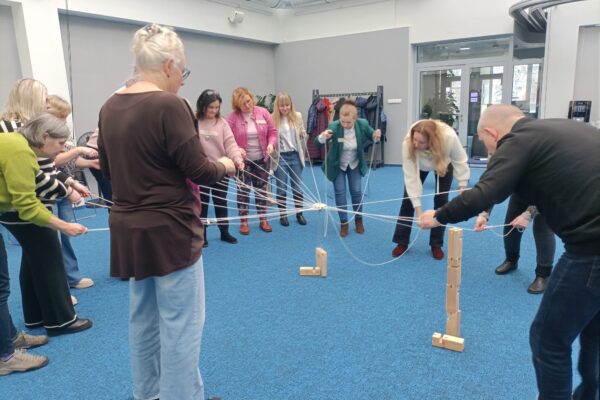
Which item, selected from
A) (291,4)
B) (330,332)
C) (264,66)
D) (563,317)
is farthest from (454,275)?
(264,66)

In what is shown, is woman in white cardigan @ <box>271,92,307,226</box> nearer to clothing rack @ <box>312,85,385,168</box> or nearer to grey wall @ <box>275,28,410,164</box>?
clothing rack @ <box>312,85,385,168</box>

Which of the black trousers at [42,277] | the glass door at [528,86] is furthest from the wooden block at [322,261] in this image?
the glass door at [528,86]

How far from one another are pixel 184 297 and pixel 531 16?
737cm

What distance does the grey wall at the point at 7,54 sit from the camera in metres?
5.39

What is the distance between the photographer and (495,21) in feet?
24.4

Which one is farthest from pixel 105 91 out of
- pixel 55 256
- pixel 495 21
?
pixel 495 21

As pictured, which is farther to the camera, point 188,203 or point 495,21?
point 495,21

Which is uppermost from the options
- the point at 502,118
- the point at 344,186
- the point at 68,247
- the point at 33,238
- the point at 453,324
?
the point at 502,118

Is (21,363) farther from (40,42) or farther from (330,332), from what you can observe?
(40,42)

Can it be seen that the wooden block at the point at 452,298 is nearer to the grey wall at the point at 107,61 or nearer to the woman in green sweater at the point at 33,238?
the woman in green sweater at the point at 33,238

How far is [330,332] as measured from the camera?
Answer: 2.54m

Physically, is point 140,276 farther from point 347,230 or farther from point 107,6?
point 107,6

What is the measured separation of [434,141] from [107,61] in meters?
5.22

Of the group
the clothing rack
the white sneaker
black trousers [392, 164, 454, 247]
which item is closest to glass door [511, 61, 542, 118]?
the clothing rack
